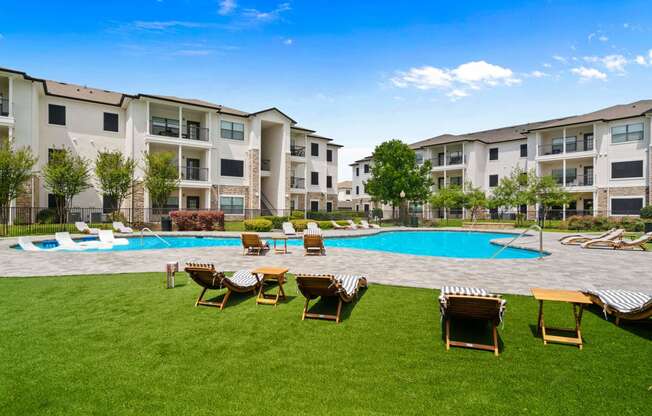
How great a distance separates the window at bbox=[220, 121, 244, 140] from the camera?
31.6 meters


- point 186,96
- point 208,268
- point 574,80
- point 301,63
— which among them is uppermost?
point 186,96

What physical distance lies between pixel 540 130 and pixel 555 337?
36378 millimetres

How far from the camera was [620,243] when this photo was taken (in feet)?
50.1

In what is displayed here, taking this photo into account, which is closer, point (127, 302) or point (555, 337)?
point (555, 337)

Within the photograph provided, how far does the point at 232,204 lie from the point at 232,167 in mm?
3275

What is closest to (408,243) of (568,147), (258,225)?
(258,225)

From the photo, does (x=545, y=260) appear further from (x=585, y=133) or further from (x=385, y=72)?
(x=585, y=133)

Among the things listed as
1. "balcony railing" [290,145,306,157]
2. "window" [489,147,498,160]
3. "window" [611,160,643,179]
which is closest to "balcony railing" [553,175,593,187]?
"window" [611,160,643,179]

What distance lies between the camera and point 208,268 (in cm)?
664

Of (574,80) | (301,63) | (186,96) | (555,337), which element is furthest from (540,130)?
(555,337)

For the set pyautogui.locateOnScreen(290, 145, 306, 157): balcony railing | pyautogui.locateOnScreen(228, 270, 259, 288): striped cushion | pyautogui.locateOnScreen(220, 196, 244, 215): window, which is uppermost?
pyautogui.locateOnScreen(290, 145, 306, 157): balcony railing

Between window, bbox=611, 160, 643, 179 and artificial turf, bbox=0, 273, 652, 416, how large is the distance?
3253 cm

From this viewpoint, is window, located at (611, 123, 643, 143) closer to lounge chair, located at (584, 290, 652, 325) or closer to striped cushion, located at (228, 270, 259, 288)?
lounge chair, located at (584, 290, 652, 325)

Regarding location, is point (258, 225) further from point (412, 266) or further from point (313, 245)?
point (412, 266)
